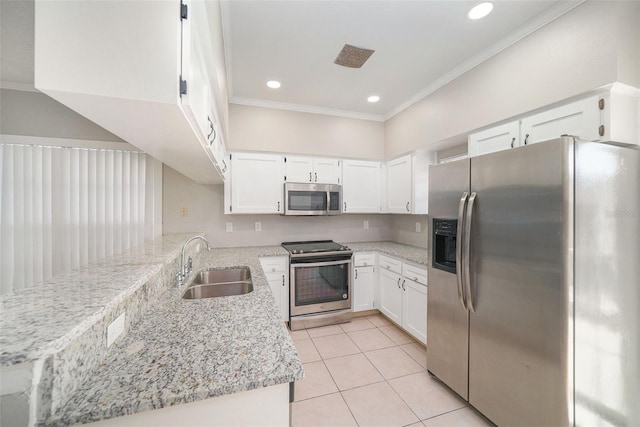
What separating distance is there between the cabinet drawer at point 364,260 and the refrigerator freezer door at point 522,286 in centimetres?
154

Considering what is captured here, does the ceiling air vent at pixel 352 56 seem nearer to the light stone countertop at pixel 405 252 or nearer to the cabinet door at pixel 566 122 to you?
the cabinet door at pixel 566 122

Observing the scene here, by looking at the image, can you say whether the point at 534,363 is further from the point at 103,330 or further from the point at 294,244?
the point at 294,244

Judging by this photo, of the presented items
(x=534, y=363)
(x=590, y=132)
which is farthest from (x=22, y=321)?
(x=590, y=132)

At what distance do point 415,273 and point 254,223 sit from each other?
2.07 m

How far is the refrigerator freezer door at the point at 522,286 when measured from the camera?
117 cm

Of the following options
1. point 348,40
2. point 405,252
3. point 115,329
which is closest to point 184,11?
point 115,329

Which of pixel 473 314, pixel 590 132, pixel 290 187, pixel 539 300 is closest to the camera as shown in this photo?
pixel 539 300

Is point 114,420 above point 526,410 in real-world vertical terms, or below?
above

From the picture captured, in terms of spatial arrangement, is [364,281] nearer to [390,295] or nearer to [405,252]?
[390,295]

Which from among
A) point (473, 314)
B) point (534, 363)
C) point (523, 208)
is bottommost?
point (534, 363)

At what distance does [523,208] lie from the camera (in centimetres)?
132

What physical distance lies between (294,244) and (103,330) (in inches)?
98.7

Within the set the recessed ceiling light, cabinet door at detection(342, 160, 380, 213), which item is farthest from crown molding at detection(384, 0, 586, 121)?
cabinet door at detection(342, 160, 380, 213)

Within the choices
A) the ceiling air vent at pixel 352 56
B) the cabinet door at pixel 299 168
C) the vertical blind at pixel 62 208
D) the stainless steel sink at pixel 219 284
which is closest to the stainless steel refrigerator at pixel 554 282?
the ceiling air vent at pixel 352 56
